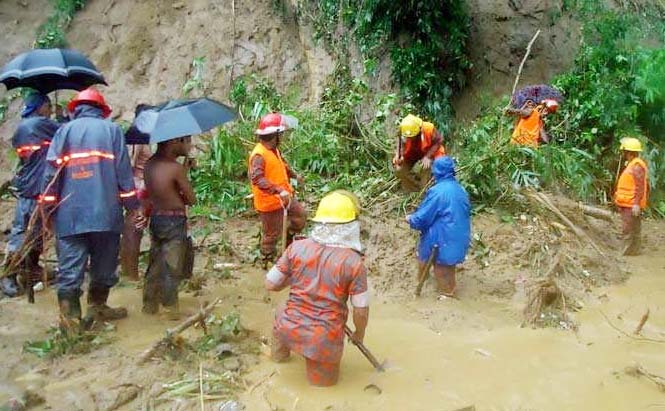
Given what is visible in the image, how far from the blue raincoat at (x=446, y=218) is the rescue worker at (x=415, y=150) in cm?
Answer: 126

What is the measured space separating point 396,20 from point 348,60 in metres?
1.10

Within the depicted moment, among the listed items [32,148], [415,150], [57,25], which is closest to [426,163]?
[415,150]

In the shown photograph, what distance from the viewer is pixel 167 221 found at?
5648 mm

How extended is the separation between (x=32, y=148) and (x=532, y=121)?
6127 millimetres

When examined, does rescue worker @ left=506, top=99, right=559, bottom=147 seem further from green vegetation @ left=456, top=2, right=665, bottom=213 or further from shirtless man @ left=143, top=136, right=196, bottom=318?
shirtless man @ left=143, top=136, right=196, bottom=318

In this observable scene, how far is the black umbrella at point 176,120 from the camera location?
17.4 feet

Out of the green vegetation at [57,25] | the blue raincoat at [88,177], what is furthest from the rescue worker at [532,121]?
the green vegetation at [57,25]

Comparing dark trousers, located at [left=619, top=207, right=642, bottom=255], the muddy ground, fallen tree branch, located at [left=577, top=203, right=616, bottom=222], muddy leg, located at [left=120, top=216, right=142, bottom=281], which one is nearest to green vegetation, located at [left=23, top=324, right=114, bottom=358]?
the muddy ground

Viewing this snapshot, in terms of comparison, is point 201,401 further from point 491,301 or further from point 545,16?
point 545,16

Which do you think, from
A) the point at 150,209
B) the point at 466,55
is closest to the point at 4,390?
the point at 150,209

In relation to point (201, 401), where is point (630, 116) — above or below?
above

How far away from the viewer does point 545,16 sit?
36.0 ft

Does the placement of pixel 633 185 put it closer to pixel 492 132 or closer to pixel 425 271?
pixel 492 132

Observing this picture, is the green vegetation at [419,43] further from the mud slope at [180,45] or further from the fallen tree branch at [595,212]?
the fallen tree branch at [595,212]
